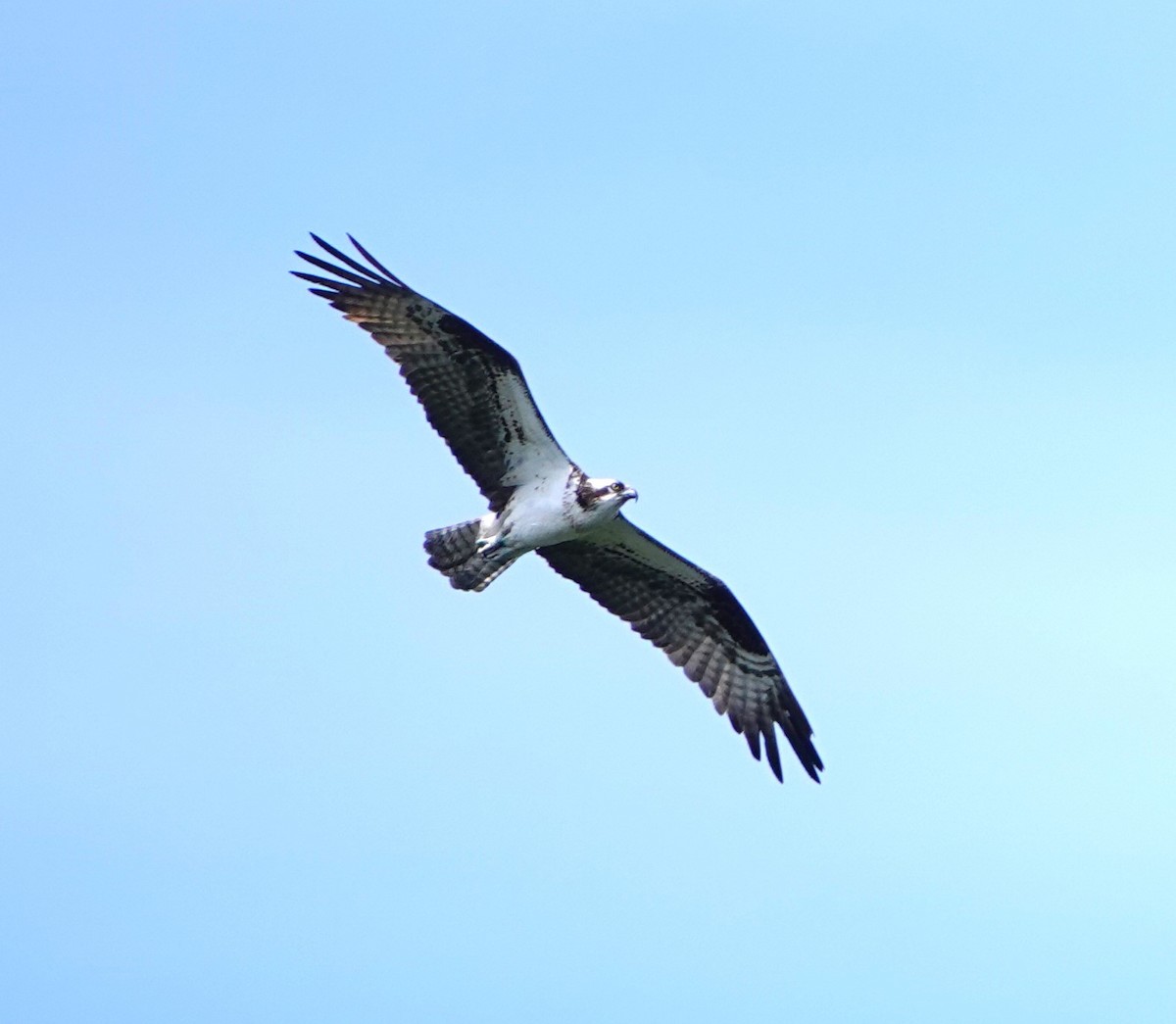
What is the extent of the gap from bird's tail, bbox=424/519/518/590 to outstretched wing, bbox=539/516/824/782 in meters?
1.09

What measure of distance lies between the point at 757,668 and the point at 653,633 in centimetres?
105

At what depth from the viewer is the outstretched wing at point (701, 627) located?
18.6 meters

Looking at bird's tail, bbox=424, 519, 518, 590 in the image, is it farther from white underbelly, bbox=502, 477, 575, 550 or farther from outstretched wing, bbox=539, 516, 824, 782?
outstretched wing, bbox=539, 516, 824, 782

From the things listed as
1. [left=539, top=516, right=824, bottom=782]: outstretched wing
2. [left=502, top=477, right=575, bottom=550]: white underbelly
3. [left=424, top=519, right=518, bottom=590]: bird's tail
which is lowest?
[left=424, top=519, right=518, bottom=590]: bird's tail

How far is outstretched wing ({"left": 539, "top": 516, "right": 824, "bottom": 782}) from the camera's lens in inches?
733

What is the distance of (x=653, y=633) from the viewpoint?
1908cm

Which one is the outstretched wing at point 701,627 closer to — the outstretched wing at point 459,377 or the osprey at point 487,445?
the osprey at point 487,445

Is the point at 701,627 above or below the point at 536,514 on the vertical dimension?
above

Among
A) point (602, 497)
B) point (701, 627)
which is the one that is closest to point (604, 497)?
point (602, 497)

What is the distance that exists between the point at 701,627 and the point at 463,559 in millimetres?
2710

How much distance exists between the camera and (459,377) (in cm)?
1712

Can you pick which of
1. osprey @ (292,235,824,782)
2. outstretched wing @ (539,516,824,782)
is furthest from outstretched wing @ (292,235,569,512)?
outstretched wing @ (539,516,824,782)

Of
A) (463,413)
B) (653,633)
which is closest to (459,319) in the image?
(463,413)

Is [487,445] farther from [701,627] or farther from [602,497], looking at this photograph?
[701,627]
